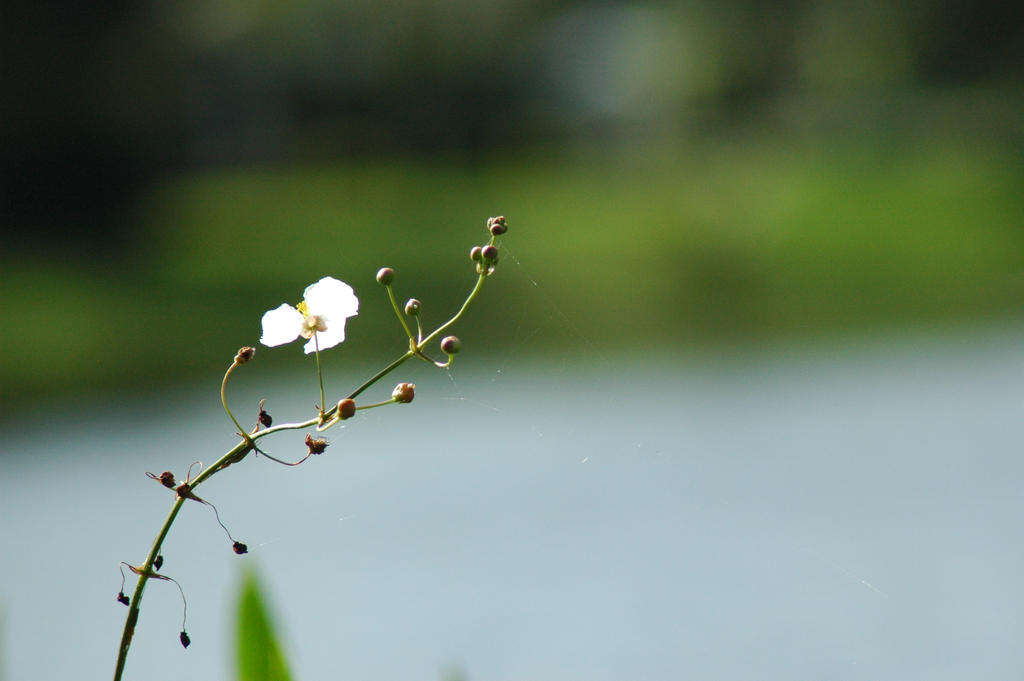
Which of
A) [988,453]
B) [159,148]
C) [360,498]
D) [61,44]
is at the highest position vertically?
[61,44]

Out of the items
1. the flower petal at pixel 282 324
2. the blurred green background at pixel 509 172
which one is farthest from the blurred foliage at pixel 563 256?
the flower petal at pixel 282 324

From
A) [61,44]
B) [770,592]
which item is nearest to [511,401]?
[770,592]

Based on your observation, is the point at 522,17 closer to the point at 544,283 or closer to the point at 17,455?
the point at 544,283

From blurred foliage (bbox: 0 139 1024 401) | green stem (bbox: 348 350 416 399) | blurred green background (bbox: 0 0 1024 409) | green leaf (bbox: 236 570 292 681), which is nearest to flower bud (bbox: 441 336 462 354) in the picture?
green stem (bbox: 348 350 416 399)

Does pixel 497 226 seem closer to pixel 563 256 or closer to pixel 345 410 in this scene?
pixel 345 410

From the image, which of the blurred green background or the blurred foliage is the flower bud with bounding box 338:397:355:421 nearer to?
the blurred foliage

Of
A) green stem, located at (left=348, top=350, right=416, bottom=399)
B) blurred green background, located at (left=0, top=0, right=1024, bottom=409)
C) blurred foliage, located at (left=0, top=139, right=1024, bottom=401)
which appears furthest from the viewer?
blurred green background, located at (left=0, top=0, right=1024, bottom=409)

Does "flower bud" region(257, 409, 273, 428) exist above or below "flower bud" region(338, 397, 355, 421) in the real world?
below

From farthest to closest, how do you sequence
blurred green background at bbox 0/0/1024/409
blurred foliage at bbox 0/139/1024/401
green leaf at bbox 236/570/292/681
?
blurred green background at bbox 0/0/1024/409
blurred foliage at bbox 0/139/1024/401
green leaf at bbox 236/570/292/681
